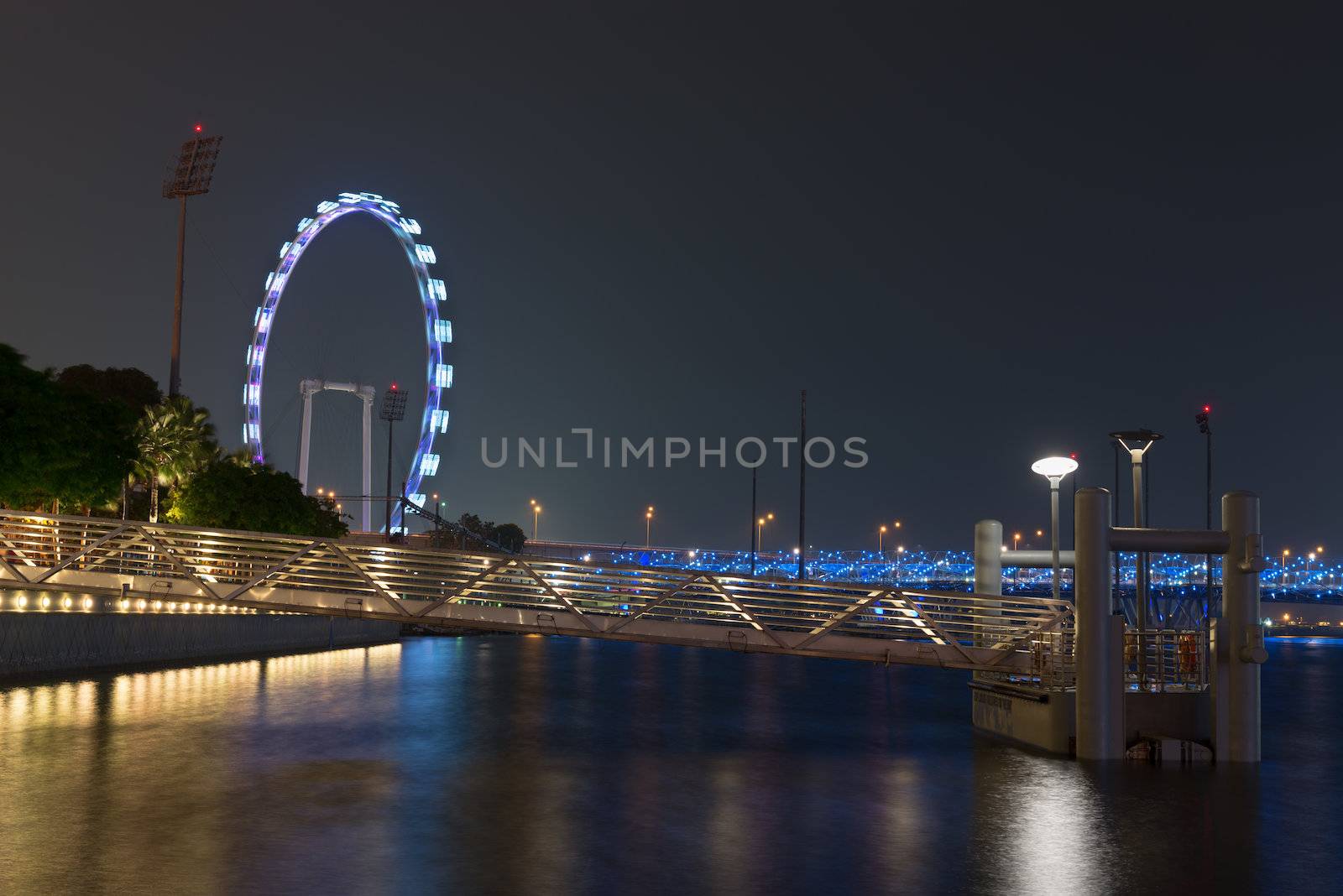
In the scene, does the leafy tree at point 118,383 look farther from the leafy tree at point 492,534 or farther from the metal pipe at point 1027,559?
the leafy tree at point 492,534

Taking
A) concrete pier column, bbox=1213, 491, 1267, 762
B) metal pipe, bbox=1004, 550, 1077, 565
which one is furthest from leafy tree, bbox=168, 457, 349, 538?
concrete pier column, bbox=1213, 491, 1267, 762

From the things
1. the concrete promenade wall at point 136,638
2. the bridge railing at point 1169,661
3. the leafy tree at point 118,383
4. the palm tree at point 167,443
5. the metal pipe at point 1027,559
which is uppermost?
the leafy tree at point 118,383

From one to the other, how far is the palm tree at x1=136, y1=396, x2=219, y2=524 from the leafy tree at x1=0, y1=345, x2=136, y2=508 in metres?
3.71

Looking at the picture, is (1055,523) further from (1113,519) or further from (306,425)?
(306,425)

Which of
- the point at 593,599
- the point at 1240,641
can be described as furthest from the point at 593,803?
the point at 1240,641

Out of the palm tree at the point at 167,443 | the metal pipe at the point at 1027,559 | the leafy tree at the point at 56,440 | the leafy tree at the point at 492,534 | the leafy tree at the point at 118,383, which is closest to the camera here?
the metal pipe at the point at 1027,559

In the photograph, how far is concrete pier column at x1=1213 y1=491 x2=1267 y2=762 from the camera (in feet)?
74.0

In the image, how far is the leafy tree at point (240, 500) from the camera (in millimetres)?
55938

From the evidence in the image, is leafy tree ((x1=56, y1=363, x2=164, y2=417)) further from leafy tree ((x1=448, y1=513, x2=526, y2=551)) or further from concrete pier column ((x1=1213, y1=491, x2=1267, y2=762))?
leafy tree ((x1=448, y1=513, x2=526, y2=551))

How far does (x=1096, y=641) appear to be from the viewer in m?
22.5

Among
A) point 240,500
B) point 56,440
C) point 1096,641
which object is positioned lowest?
point 1096,641

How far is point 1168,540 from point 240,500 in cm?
4194

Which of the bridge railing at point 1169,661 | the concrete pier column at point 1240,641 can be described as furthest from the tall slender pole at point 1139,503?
the concrete pier column at point 1240,641

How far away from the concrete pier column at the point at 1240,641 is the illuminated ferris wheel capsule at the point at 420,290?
5118 centimetres
